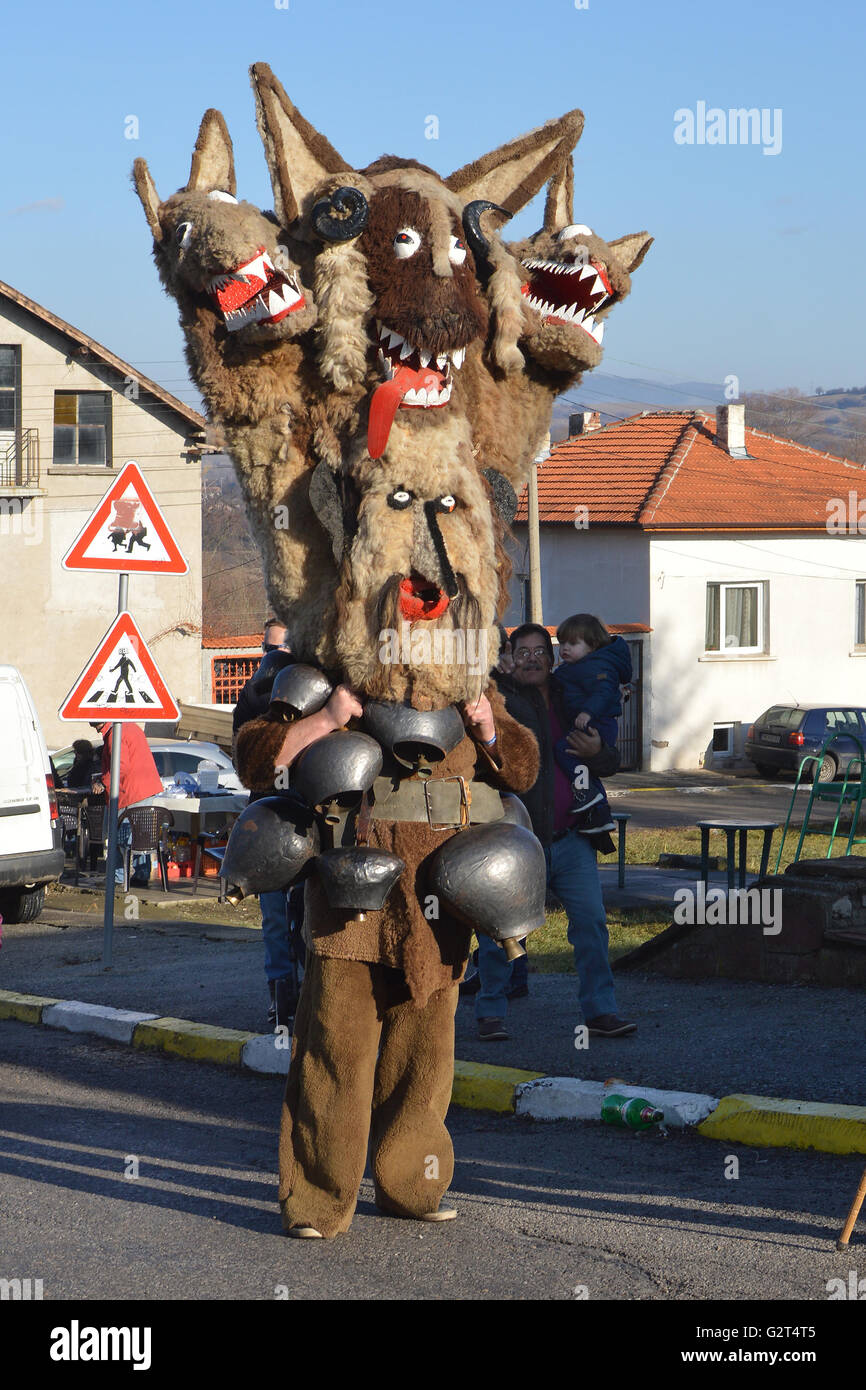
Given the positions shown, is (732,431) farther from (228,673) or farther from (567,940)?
(567,940)

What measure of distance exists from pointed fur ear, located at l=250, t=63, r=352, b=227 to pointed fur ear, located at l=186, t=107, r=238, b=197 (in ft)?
0.47

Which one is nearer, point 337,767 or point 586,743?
point 337,767

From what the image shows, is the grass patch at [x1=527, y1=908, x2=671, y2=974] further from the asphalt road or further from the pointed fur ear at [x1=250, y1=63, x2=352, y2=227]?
the pointed fur ear at [x1=250, y1=63, x2=352, y2=227]

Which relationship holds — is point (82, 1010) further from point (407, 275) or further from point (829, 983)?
point (407, 275)

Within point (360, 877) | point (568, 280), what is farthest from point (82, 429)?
point (360, 877)

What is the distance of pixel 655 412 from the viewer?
35.0 m

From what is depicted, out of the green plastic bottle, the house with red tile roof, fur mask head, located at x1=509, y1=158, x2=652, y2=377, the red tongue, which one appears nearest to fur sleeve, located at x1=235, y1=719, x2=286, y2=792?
the red tongue

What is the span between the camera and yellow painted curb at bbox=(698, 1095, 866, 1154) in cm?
559

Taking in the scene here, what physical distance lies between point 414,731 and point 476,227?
1.62m

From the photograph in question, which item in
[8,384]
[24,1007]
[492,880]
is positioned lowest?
[24,1007]

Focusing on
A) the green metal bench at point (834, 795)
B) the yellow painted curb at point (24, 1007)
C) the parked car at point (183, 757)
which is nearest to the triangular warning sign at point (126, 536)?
the yellow painted curb at point (24, 1007)

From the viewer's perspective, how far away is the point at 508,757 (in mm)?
4977
